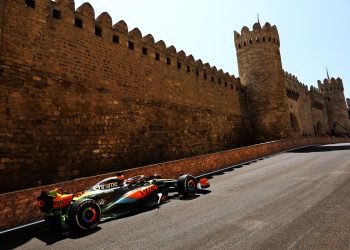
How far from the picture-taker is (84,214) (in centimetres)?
502

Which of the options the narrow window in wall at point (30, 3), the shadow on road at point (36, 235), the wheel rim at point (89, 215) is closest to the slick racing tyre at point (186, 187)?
the shadow on road at point (36, 235)

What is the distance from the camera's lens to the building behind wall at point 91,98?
8.99m

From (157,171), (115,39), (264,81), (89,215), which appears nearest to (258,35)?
(264,81)

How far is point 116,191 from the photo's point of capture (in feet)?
19.6

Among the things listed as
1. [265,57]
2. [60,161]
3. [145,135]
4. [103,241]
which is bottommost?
[103,241]

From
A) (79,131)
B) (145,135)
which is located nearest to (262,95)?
(145,135)

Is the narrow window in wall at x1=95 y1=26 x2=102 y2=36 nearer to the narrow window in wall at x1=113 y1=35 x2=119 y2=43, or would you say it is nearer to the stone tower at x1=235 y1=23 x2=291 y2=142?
the narrow window in wall at x1=113 y1=35 x2=119 y2=43

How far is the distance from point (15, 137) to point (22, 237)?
4578mm

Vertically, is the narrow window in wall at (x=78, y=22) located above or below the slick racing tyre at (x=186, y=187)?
above

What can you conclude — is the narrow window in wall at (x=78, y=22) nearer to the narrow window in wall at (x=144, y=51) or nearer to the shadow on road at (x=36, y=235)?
the narrow window in wall at (x=144, y=51)

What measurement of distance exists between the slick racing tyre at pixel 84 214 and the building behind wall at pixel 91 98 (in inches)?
177

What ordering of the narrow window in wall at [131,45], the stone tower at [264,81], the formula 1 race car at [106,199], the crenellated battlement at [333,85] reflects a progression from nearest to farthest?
the formula 1 race car at [106,199]
the narrow window in wall at [131,45]
the stone tower at [264,81]
the crenellated battlement at [333,85]

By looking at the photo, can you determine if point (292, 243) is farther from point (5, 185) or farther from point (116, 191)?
point (5, 185)

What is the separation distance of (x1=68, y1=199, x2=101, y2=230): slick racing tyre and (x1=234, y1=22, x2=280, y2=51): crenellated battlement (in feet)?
73.8
